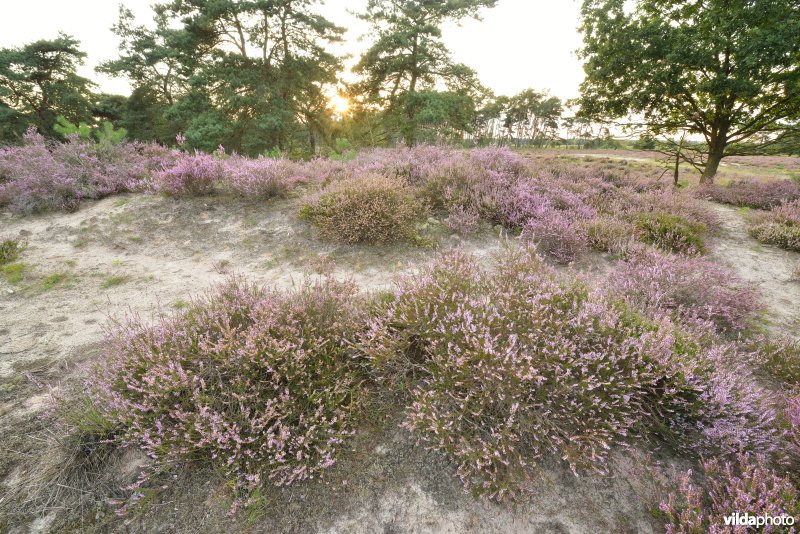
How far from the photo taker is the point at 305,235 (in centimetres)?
609

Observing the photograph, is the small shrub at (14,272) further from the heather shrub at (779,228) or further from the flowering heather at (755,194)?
the flowering heather at (755,194)

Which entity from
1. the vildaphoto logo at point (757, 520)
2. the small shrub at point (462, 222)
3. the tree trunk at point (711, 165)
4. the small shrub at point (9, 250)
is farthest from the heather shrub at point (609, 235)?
the small shrub at point (9, 250)

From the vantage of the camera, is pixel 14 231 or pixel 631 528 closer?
pixel 631 528

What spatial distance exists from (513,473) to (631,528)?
710 mm

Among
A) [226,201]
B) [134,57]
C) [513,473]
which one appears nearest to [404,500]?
[513,473]

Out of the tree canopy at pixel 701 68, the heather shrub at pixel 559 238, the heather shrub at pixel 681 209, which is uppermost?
the tree canopy at pixel 701 68

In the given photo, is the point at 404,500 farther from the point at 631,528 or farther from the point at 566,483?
the point at 631,528

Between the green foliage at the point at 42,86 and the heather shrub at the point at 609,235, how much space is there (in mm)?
36019

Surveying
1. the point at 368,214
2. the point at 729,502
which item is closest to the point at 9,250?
the point at 368,214

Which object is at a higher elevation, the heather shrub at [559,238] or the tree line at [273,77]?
the tree line at [273,77]

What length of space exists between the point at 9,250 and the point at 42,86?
32897 mm

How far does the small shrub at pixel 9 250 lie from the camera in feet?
18.2

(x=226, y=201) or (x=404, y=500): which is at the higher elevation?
(x=226, y=201)

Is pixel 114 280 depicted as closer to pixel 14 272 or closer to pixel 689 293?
pixel 14 272
